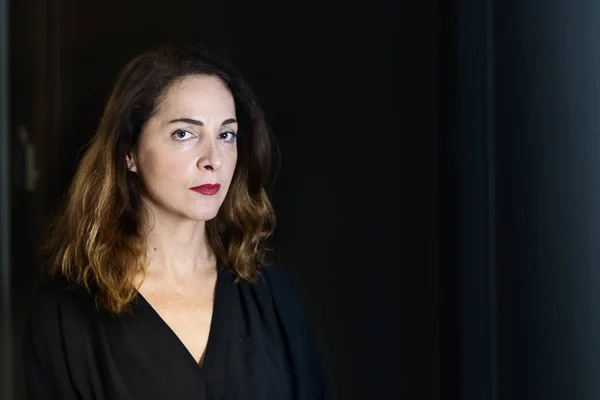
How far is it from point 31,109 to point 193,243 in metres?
0.54

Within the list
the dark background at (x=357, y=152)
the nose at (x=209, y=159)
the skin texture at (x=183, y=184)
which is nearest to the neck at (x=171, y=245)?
the skin texture at (x=183, y=184)

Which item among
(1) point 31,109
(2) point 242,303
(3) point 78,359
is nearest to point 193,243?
(2) point 242,303

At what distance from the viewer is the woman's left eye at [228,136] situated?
1.54m

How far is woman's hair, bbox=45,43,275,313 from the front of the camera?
1502 millimetres

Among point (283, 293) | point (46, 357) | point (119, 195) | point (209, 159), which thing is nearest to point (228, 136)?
point (209, 159)

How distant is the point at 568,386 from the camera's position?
4.85ft

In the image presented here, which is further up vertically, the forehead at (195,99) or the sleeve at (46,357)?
the forehead at (195,99)

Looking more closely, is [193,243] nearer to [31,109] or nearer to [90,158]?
[90,158]

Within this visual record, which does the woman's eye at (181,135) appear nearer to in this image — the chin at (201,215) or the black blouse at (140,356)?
the chin at (201,215)

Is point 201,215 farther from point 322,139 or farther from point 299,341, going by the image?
point 322,139

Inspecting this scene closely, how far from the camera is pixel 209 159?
1.49 m

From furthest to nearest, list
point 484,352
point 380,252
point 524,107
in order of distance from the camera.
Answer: point 380,252 → point 484,352 → point 524,107

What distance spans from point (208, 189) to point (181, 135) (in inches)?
4.1

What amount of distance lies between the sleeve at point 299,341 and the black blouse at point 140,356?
0.05ft
